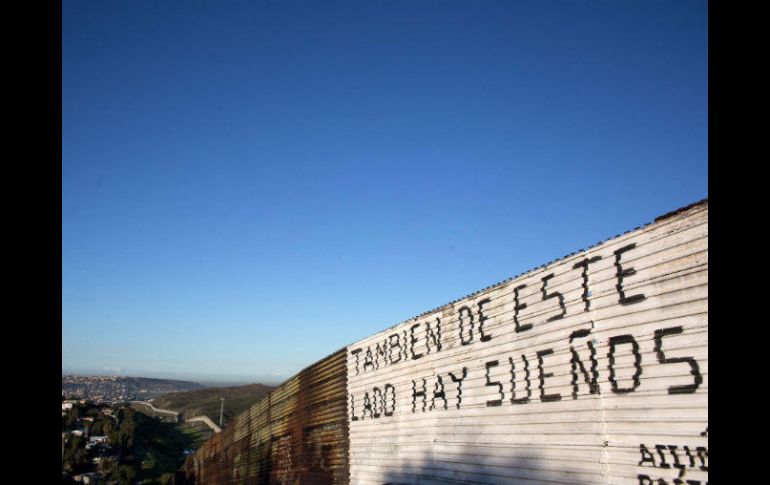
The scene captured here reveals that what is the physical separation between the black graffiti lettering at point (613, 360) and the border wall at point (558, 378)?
16 millimetres

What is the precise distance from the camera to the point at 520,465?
8320 mm

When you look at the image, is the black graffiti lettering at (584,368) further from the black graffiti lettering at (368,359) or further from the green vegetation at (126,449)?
the green vegetation at (126,449)

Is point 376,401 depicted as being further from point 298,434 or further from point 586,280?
point 586,280

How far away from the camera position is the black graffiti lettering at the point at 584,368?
23.9 ft

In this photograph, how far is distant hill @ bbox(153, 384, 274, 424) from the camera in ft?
243

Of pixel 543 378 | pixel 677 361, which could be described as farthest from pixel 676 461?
pixel 543 378

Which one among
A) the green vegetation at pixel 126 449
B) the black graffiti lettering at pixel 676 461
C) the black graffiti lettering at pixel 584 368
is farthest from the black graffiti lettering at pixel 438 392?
the green vegetation at pixel 126 449

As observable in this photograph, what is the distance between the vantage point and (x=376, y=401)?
1321cm

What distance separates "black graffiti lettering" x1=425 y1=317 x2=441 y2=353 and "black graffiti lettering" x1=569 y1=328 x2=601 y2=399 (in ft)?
12.0
